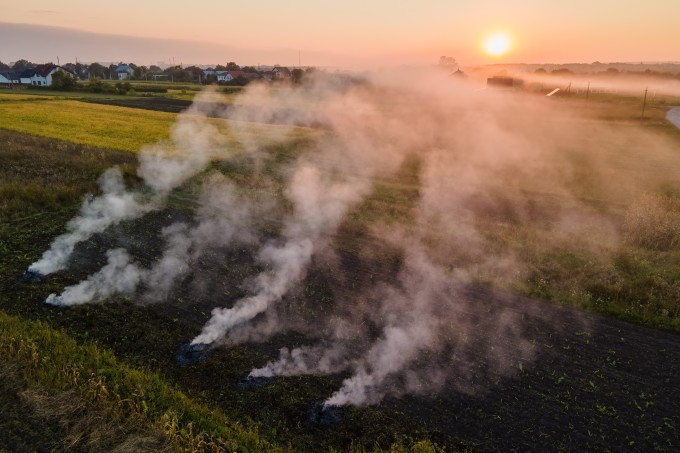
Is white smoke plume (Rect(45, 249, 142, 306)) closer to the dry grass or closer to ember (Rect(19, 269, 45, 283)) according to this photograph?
ember (Rect(19, 269, 45, 283))

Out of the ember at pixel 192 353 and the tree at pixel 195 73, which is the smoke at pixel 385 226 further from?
the tree at pixel 195 73

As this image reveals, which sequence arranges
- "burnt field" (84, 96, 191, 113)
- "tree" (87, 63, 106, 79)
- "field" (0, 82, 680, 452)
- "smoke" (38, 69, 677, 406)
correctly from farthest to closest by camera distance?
"tree" (87, 63, 106, 79), "burnt field" (84, 96, 191, 113), "smoke" (38, 69, 677, 406), "field" (0, 82, 680, 452)

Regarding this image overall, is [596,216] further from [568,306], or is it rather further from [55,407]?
[55,407]

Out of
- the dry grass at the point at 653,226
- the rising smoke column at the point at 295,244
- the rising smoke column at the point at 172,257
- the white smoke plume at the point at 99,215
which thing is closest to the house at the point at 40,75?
the white smoke plume at the point at 99,215

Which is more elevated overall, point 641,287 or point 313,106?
point 313,106

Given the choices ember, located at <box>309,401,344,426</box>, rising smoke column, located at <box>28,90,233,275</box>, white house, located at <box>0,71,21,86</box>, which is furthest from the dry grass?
white house, located at <box>0,71,21,86</box>

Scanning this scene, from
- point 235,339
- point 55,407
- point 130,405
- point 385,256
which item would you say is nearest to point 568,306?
point 385,256
